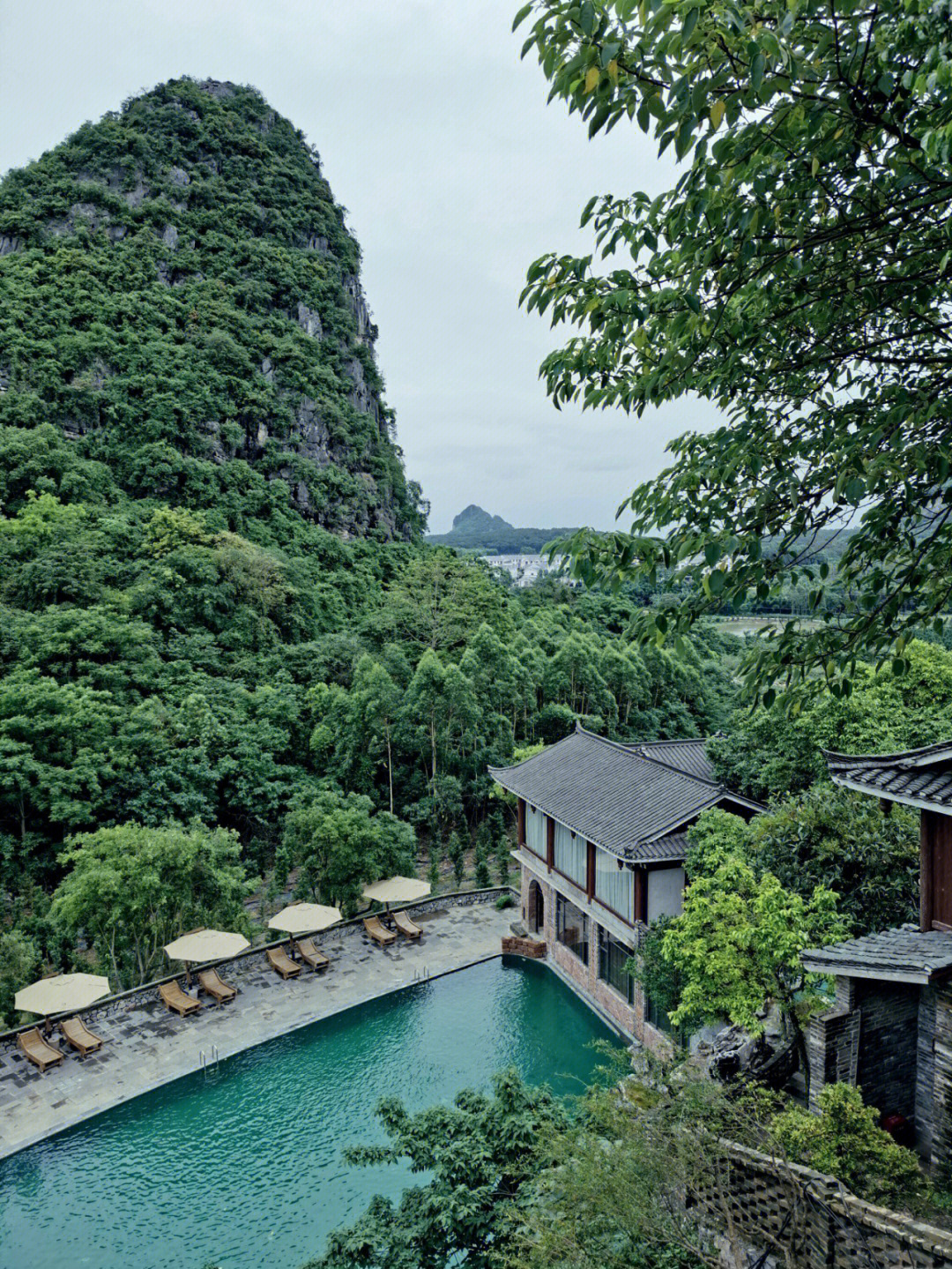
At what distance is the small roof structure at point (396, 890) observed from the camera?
16.7 metres

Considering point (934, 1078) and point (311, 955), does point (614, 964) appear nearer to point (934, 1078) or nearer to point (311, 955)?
point (311, 955)

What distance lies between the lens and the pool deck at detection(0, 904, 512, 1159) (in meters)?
10.8

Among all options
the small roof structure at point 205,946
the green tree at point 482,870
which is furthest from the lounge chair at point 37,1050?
the green tree at point 482,870

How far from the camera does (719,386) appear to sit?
351 centimetres

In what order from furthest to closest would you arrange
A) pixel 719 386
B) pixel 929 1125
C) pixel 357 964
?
pixel 357 964
pixel 929 1125
pixel 719 386

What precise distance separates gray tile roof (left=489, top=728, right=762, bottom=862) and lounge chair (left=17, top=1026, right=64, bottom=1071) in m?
8.94

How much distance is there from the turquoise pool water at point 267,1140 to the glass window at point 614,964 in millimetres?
727

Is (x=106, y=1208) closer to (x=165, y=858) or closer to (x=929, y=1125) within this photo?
(x=165, y=858)

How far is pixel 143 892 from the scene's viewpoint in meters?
13.3

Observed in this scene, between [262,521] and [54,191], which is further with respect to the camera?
[54,191]

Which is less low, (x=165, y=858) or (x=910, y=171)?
(x=910, y=171)

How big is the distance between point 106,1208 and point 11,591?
17068mm

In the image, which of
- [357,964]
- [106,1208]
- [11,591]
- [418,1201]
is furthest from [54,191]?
[418,1201]

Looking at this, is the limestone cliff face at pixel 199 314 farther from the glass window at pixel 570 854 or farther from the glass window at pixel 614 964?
→ the glass window at pixel 614 964
